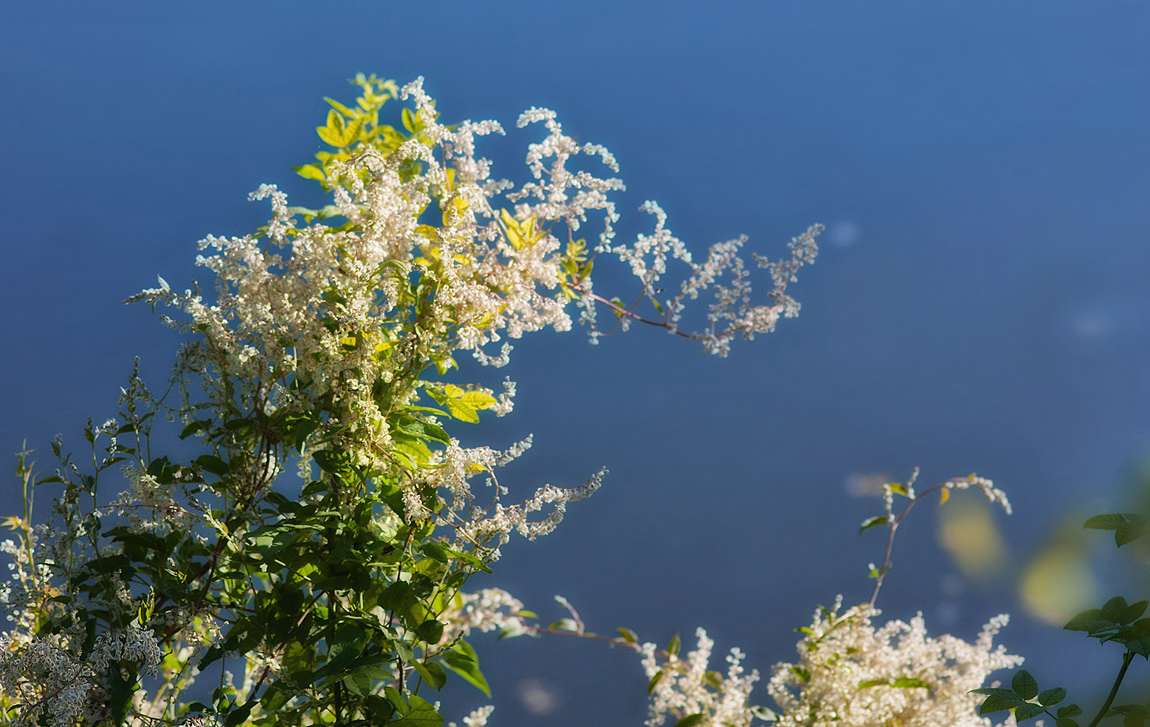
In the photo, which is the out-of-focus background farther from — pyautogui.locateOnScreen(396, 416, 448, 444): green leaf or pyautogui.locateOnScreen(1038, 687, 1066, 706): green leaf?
pyautogui.locateOnScreen(1038, 687, 1066, 706): green leaf

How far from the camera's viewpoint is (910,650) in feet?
2.66

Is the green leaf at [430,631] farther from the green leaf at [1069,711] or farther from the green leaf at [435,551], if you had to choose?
the green leaf at [1069,711]

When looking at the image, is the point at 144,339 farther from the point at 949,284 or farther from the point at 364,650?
the point at 949,284

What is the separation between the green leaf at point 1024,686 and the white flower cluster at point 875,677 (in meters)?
0.30

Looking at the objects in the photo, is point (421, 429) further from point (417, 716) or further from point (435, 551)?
point (417, 716)

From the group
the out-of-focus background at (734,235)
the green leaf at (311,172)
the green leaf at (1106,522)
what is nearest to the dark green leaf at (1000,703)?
the green leaf at (1106,522)

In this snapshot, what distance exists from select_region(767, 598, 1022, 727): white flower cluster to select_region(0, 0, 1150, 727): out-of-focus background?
1.32 metres

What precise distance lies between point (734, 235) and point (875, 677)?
1.75 meters

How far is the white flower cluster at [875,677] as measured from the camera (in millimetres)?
767

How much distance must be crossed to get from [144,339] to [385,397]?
6.21 feet

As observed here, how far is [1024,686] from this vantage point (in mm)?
455

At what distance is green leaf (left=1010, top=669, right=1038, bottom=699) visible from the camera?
17.6 inches

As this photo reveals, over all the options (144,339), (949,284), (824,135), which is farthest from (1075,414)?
(144,339)

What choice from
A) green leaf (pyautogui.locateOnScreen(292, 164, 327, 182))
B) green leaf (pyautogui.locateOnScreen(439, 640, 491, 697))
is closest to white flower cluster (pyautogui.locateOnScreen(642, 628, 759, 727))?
green leaf (pyautogui.locateOnScreen(439, 640, 491, 697))
